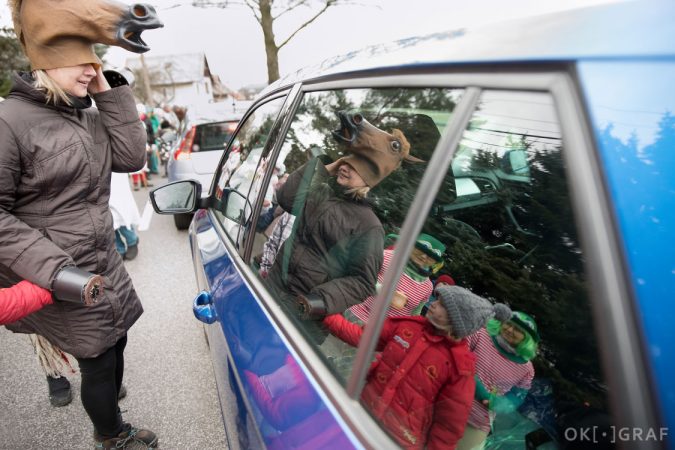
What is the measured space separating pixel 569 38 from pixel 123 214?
14.5ft

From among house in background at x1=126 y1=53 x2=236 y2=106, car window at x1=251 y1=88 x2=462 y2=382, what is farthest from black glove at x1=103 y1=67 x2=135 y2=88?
house in background at x1=126 y1=53 x2=236 y2=106

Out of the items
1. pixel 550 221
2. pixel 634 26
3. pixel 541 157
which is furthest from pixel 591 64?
pixel 550 221

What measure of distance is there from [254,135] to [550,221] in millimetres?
1509

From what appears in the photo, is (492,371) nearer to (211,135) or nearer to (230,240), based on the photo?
(230,240)

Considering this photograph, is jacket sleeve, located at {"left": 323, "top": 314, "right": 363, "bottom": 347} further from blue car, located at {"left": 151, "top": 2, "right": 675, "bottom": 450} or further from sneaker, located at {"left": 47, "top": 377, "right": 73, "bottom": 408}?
sneaker, located at {"left": 47, "top": 377, "right": 73, "bottom": 408}

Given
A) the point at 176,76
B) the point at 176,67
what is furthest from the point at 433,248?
the point at 176,67

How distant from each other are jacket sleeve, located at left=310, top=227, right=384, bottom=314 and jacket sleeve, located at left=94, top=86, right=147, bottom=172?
3.50 feet

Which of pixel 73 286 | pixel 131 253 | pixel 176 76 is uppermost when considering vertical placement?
pixel 73 286

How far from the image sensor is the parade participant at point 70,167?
127 cm

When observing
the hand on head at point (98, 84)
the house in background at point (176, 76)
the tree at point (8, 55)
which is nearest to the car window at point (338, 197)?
the hand on head at point (98, 84)

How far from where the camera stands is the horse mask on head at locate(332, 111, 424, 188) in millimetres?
1042

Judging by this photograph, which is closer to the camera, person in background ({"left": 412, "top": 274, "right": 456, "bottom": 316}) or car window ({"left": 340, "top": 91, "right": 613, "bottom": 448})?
car window ({"left": 340, "top": 91, "right": 613, "bottom": 448})

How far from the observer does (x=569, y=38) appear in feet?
1.86

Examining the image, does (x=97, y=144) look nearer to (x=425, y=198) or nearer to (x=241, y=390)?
(x=241, y=390)
